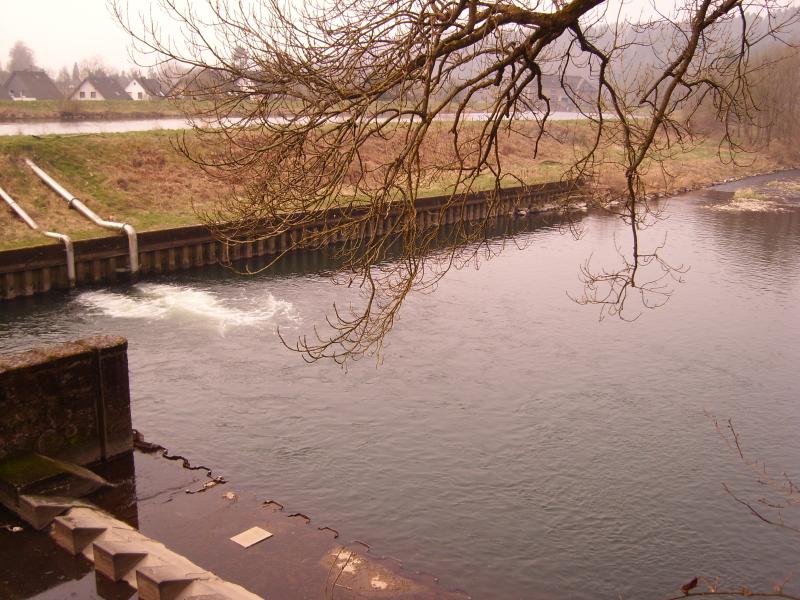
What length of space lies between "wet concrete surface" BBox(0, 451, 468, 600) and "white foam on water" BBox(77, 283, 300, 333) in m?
11.1

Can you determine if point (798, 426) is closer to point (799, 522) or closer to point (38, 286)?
point (799, 522)

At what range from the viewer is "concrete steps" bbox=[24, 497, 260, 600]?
11.0 m

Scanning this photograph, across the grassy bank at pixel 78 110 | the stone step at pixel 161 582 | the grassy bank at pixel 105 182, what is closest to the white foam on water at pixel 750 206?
the grassy bank at pixel 105 182

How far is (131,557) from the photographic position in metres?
11.8

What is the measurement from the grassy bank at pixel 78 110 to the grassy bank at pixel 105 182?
27577mm

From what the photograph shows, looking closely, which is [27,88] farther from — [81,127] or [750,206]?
[750,206]

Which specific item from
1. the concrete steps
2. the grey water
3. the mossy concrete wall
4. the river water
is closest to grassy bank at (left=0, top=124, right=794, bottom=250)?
the grey water

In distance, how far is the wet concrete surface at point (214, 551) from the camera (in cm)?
1184

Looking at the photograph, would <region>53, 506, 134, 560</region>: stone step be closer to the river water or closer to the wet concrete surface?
the wet concrete surface

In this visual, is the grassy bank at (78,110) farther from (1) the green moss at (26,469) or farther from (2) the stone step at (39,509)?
(2) the stone step at (39,509)

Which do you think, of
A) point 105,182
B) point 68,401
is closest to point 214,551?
point 68,401

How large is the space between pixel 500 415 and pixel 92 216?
22.8m

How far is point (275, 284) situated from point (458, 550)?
18994 millimetres

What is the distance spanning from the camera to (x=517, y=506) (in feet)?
52.1
